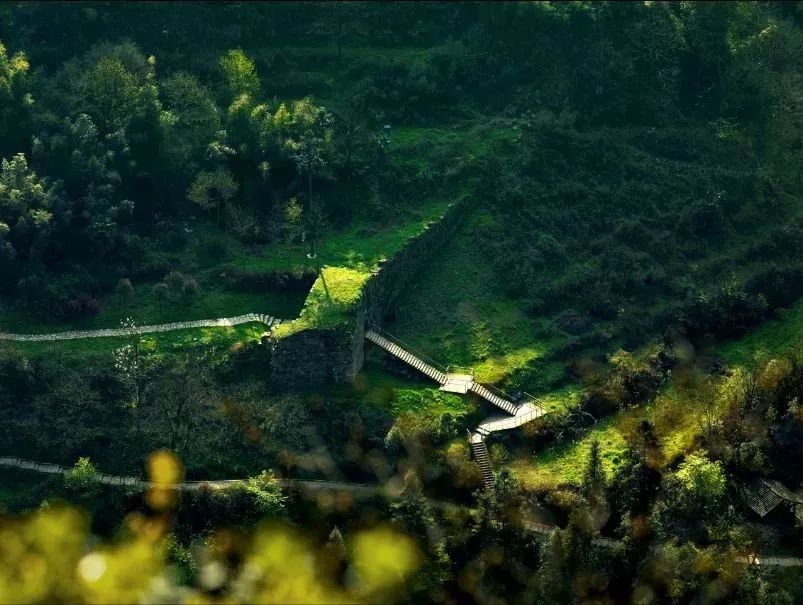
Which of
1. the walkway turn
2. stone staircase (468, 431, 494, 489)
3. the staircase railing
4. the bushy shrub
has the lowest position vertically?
stone staircase (468, 431, 494, 489)

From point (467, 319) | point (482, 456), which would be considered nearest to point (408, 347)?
point (467, 319)

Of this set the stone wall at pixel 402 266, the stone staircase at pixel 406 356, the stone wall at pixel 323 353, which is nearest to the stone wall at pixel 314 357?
the stone wall at pixel 323 353

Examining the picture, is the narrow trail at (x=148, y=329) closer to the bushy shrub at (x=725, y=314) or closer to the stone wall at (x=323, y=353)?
the stone wall at (x=323, y=353)

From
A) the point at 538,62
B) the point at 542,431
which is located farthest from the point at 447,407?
the point at 538,62

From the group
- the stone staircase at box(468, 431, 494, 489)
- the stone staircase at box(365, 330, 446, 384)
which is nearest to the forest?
the stone staircase at box(468, 431, 494, 489)

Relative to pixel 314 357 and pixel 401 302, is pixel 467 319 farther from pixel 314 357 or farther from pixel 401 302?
pixel 314 357

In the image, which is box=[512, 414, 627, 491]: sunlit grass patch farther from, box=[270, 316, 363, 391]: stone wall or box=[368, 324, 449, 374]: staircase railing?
box=[270, 316, 363, 391]: stone wall
